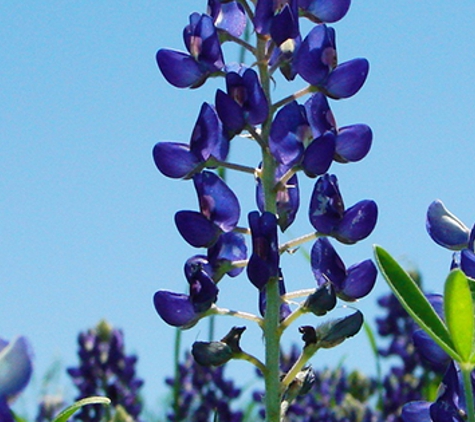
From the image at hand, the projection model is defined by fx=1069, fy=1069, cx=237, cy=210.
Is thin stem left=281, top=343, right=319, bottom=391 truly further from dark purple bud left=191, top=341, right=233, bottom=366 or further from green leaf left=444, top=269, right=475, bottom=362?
green leaf left=444, top=269, right=475, bottom=362

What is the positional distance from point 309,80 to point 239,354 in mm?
593

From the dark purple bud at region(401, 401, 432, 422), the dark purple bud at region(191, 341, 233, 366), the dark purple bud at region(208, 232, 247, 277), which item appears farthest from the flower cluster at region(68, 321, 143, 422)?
the dark purple bud at region(401, 401, 432, 422)

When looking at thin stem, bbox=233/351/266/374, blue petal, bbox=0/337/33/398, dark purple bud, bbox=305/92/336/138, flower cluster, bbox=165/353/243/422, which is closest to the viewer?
blue petal, bbox=0/337/33/398

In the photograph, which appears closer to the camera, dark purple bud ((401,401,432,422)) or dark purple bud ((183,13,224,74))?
dark purple bud ((401,401,432,422))

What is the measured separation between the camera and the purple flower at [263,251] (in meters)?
1.97

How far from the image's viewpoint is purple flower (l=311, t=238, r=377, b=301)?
204cm

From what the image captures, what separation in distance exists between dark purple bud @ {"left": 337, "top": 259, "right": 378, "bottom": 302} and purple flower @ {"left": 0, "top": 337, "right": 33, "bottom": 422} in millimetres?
1014

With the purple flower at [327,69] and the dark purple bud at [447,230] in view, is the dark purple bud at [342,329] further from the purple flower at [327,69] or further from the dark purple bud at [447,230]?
the purple flower at [327,69]

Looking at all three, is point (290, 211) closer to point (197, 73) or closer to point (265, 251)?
point (265, 251)

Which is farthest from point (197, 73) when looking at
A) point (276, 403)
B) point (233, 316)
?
point (276, 403)

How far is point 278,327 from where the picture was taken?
1.91 m

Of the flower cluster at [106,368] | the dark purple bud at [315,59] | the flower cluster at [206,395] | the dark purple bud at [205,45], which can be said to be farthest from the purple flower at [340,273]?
the flower cluster at [206,395]

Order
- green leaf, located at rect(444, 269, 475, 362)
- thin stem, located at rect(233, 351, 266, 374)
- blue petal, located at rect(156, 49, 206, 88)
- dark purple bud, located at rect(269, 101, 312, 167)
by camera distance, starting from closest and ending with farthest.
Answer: green leaf, located at rect(444, 269, 475, 362)
thin stem, located at rect(233, 351, 266, 374)
dark purple bud, located at rect(269, 101, 312, 167)
blue petal, located at rect(156, 49, 206, 88)

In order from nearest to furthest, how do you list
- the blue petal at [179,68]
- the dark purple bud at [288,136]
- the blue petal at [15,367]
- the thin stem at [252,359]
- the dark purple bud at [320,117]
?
1. the blue petal at [15,367]
2. the thin stem at [252,359]
3. the dark purple bud at [288,136]
4. the dark purple bud at [320,117]
5. the blue petal at [179,68]
